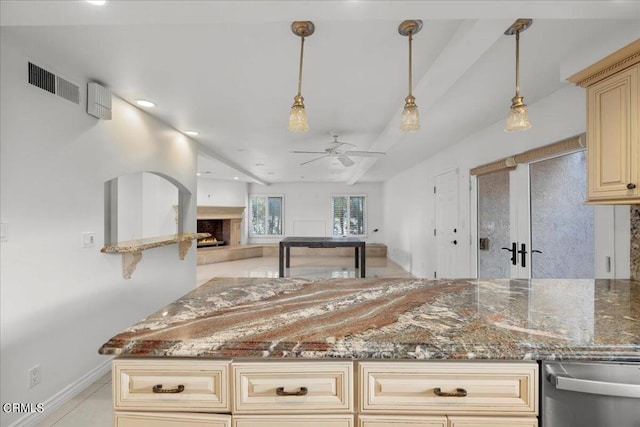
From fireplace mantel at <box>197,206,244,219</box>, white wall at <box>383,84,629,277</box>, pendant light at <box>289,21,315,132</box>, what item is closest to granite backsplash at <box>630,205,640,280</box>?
white wall at <box>383,84,629,277</box>

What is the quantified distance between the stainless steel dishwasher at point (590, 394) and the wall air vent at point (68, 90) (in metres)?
3.08

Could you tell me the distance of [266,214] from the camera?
10.1 meters

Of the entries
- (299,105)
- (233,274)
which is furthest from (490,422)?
(233,274)

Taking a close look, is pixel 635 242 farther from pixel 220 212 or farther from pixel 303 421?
pixel 220 212

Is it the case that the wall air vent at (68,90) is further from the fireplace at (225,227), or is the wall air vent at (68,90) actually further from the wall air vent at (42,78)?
the fireplace at (225,227)

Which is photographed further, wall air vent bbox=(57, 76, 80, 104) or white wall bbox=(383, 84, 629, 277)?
white wall bbox=(383, 84, 629, 277)

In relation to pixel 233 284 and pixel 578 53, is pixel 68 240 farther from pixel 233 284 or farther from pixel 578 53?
pixel 578 53

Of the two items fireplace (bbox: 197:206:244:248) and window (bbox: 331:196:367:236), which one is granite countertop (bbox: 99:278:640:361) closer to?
fireplace (bbox: 197:206:244:248)

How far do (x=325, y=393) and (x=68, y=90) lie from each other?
8.61 ft

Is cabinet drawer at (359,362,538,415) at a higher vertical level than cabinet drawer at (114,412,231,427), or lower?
higher

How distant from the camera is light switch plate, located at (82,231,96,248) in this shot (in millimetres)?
2387

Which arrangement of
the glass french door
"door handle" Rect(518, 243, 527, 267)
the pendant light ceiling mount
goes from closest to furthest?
the pendant light ceiling mount < the glass french door < "door handle" Rect(518, 243, 527, 267)

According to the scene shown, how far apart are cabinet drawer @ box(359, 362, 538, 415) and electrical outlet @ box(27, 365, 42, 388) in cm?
218

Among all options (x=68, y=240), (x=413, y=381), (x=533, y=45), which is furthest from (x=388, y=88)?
(x=68, y=240)
